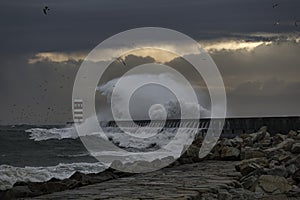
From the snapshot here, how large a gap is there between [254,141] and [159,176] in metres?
7.99

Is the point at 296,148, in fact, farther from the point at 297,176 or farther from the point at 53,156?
the point at 53,156

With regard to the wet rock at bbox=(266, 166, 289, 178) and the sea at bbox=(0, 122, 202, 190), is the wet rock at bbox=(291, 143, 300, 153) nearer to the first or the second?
the wet rock at bbox=(266, 166, 289, 178)

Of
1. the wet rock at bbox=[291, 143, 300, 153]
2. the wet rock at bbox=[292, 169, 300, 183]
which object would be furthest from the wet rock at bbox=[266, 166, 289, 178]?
the wet rock at bbox=[291, 143, 300, 153]

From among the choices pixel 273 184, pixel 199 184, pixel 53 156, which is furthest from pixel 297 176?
pixel 53 156

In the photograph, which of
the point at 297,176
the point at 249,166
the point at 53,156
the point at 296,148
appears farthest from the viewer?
the point at 53,156

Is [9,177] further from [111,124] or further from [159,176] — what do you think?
[111,124]

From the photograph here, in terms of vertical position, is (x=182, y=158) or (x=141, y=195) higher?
(x=182, y=158)

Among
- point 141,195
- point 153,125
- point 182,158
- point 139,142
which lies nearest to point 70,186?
point 141,195

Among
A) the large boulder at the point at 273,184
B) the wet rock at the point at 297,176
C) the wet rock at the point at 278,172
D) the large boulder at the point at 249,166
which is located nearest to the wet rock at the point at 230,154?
the large boulder at the point at 249,166

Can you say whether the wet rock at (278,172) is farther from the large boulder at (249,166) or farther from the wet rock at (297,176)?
the large boulder at (249,166)

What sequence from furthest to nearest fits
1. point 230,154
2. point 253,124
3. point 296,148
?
point 253,124, point 230,154, point 296,148

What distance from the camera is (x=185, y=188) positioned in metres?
7.06

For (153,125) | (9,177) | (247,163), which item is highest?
(153,125)

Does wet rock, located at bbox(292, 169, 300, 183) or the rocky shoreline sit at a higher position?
wet rock, located at bbox(292, 169, 300, 183)
